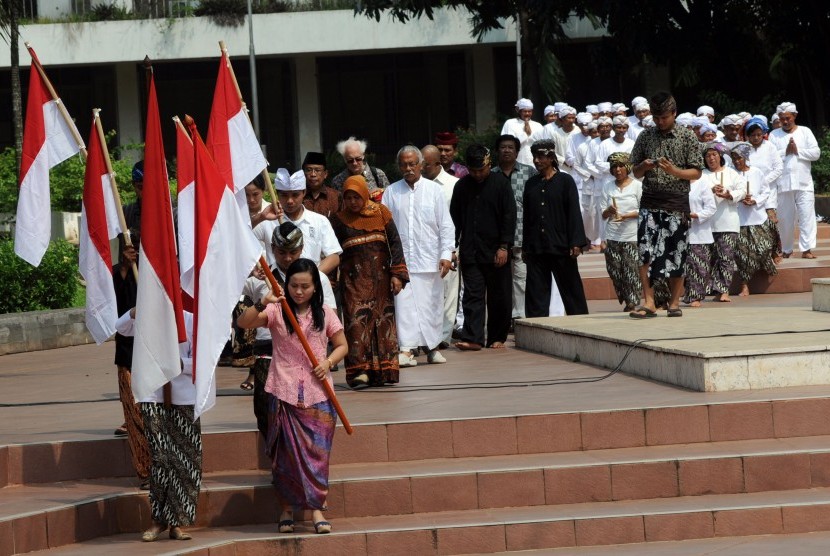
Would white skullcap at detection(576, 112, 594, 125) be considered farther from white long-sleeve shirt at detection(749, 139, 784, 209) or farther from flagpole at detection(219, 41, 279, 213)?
flagpole at detection(219, 41, 279, 213)

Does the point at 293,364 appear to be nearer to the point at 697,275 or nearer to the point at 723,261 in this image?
the point at 697,275

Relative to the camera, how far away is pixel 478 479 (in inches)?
311

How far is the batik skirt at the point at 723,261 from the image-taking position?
14.4m

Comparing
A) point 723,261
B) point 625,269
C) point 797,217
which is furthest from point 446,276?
point 797,217

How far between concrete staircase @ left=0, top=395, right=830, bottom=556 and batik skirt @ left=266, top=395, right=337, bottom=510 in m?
0.21

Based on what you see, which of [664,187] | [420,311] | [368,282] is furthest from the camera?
[420,311]

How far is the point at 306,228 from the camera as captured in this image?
9562 millimetres

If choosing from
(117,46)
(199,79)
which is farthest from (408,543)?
(199,79)

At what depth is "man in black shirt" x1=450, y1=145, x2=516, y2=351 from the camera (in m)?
12.1

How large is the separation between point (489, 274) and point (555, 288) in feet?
6.04

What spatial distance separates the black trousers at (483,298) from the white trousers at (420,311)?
20.2 inches

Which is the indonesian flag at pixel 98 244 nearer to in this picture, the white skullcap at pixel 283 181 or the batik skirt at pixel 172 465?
the batik skirt at pixel 172 465

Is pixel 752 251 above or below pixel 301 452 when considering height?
above

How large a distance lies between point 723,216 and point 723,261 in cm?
44
